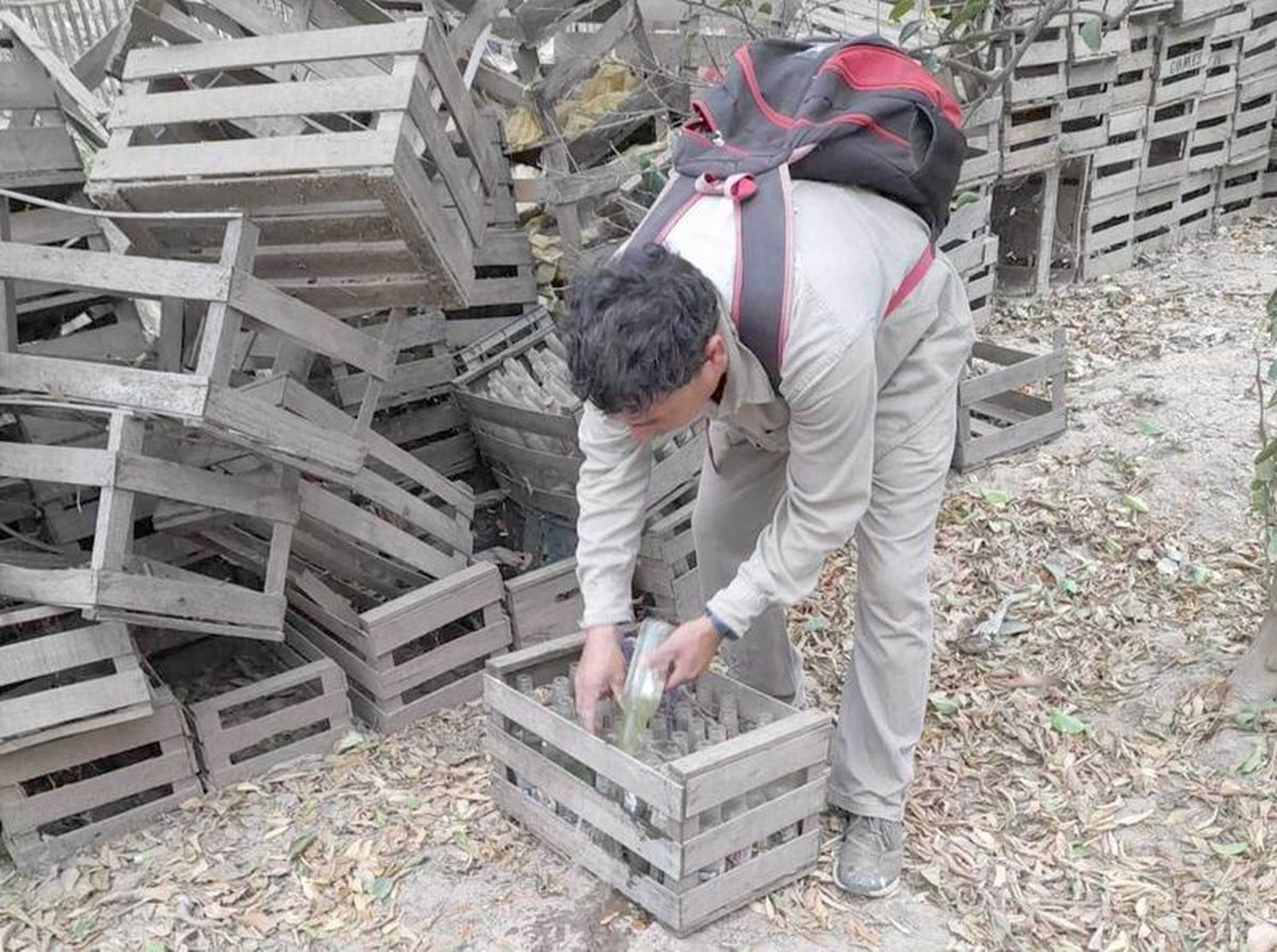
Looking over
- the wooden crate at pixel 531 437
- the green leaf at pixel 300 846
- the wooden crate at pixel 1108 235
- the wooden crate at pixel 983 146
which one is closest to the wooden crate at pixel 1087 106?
the wooden crate at pixel 1108 235

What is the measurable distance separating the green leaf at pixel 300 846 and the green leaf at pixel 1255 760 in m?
2.73

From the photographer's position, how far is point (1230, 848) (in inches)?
126

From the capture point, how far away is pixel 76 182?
387 cm

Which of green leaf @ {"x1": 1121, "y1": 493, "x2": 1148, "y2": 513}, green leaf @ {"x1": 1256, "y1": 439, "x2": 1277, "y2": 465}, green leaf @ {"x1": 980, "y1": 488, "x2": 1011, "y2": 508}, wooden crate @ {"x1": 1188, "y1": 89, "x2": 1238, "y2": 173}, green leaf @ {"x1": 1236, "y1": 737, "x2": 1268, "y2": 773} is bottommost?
green leaf @ {"x1": 1236, "y1": 737, "x2": 1268, "y2": 773}

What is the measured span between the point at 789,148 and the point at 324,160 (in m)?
1.31

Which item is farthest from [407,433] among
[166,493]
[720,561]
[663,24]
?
[663,24]

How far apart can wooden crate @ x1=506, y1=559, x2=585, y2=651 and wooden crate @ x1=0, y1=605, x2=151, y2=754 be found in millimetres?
1232

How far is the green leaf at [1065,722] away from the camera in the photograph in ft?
12.2

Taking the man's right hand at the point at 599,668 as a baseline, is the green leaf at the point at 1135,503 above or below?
below

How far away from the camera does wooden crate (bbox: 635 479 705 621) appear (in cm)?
403

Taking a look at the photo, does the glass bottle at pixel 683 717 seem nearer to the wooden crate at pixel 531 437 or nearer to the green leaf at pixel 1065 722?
the wooden crate at pixel 531 437

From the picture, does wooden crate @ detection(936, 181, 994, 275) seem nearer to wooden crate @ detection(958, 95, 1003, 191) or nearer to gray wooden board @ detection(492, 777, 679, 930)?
wooden crate @ detection(958, 95, 1003, 191)

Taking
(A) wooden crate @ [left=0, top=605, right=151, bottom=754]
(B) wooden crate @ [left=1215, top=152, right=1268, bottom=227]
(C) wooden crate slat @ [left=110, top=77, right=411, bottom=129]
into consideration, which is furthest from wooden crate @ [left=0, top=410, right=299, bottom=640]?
(B) wooden crate @ [left=1215, top=152, right=1268, bottom=227]

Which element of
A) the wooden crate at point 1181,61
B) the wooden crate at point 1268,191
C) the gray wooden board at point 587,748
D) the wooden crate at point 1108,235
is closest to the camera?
the gray wooden board at point 587,748
